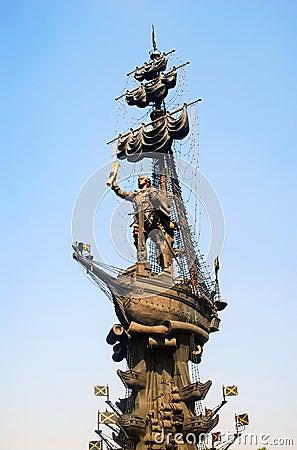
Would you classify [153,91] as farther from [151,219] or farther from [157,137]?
[151,219]

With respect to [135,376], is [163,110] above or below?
above

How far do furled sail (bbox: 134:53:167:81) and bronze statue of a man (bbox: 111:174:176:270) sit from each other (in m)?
9.17

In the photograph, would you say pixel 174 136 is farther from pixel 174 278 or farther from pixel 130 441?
pixel 130 441

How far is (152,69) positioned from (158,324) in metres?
17.1

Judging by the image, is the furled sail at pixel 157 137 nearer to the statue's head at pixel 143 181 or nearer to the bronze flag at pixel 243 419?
the statue's head at pixel 143 181

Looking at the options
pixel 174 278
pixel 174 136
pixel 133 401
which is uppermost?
pixel 174 136

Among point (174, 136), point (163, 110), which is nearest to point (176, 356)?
point (174, 136)

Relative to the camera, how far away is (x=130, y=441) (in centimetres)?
2461

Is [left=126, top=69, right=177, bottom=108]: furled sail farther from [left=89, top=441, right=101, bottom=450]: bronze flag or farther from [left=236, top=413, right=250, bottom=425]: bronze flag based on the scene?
[left=89, top=441, right=101, bottom=450]: bronze flag

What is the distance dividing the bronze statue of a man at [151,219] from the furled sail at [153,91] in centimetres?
711

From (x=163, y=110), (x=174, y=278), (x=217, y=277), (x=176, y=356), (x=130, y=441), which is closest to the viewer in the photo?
(x=130, y=441)

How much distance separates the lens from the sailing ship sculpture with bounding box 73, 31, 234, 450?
81.1 feet

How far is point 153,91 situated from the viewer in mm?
34906

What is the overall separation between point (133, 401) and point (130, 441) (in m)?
1.64
